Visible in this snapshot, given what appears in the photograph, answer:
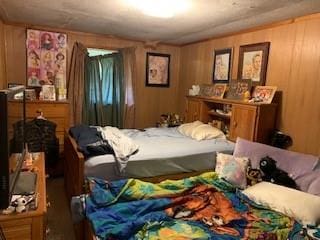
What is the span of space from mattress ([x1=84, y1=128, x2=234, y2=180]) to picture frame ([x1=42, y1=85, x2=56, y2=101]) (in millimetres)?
1468

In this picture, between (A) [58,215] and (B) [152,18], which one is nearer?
(A) [58,215]

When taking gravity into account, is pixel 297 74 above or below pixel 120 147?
above

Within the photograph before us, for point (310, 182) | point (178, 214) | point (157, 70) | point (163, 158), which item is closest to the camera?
point (178, 214)

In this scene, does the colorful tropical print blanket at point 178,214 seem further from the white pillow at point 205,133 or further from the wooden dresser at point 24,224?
the white pillow at point 205,133

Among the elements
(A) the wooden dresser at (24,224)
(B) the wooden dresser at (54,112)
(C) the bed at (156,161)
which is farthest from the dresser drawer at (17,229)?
(B) the wooden dresser at (54,112)

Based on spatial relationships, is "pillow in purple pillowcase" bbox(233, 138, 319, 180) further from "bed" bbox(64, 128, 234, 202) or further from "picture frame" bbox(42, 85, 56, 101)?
"picture frame" bbox(42, 85, 56, 101)

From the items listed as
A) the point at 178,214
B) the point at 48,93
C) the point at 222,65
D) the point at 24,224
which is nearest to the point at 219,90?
the point at 222,65

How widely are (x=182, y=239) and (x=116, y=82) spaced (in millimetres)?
3313

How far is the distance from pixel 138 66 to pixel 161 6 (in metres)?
2.17

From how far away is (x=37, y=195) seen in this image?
4.91 feet

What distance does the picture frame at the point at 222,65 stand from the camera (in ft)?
12.0

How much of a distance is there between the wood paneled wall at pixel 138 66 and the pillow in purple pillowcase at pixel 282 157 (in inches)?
94.6

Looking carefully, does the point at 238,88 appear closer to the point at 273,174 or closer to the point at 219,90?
the point at 219,90

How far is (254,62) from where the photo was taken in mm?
3221
